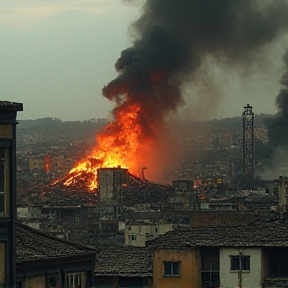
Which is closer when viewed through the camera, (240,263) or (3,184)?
(3,184)

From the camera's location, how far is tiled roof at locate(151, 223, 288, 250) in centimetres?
3884

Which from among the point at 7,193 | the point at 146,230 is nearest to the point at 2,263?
the point at 7,193

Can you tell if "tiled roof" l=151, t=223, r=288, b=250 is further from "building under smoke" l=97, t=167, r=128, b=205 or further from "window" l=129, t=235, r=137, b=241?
"building under smoke" l=97, t=167, r=128, b=205

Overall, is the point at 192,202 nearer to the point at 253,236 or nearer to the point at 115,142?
the point at 115,142

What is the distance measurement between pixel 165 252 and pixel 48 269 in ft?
40.4

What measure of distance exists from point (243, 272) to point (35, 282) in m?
12.2

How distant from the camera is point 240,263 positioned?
38.8 meters

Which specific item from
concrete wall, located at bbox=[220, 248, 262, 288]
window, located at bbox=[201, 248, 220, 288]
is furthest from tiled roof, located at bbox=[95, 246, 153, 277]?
concrete wall, located at bbox=[220, 248, 262, 288]

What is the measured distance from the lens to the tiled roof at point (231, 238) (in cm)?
3884

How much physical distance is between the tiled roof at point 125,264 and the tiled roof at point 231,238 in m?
0.64

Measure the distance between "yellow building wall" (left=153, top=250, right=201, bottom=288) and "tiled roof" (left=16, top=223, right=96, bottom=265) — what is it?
8.73m

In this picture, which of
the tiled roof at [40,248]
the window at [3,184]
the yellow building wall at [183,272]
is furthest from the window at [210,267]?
the window at [3,184]

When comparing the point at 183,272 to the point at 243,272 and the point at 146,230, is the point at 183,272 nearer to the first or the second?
the point at 243,272

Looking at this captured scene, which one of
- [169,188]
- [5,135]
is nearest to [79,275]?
[5,135]
